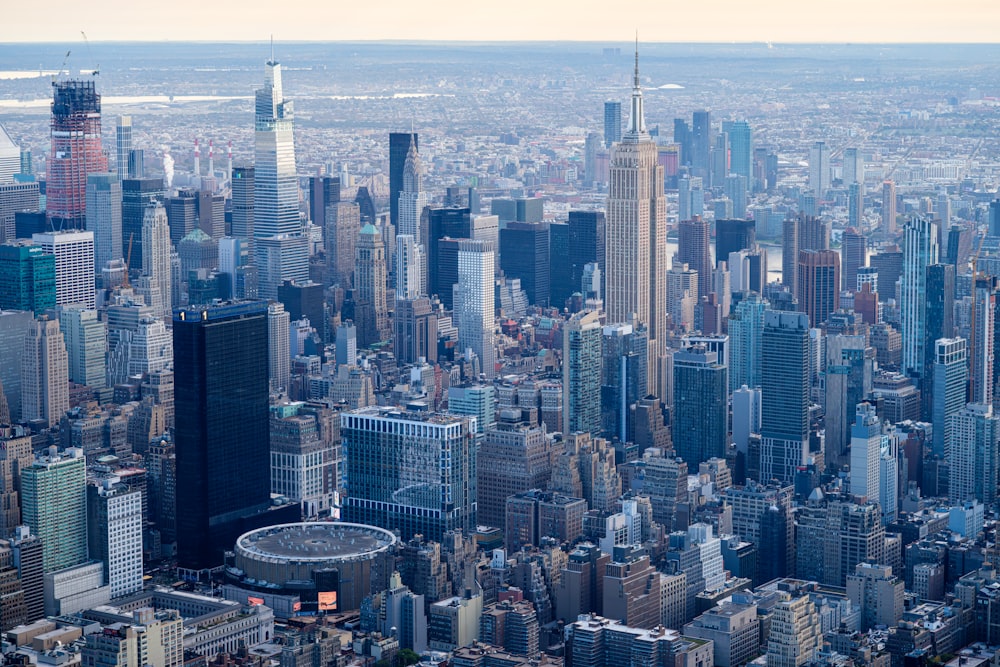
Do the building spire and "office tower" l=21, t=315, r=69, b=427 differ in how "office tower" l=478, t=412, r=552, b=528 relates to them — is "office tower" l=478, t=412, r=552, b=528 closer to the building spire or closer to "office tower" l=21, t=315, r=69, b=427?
"office tower" l=21, t=315, r=69, b=427

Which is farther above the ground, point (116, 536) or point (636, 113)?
point (636, 113)

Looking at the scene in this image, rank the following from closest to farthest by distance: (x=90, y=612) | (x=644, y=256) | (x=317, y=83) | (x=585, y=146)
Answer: (x=90, y=612) → (x=644, y=256) → (x=317, y=83) → (x=585, y=146)

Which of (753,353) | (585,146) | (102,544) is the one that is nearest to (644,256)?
(753,353)

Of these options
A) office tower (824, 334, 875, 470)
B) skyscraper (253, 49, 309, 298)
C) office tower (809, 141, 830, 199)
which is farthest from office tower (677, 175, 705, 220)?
office tower (824, 334, 875, 470)

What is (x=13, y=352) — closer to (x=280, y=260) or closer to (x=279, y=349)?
(x=279, y=349)

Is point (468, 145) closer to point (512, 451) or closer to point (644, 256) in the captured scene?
point (644, 256)

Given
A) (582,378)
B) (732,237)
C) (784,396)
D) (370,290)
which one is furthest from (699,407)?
(732,237)

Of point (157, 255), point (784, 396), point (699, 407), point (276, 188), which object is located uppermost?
point (276, 188)
